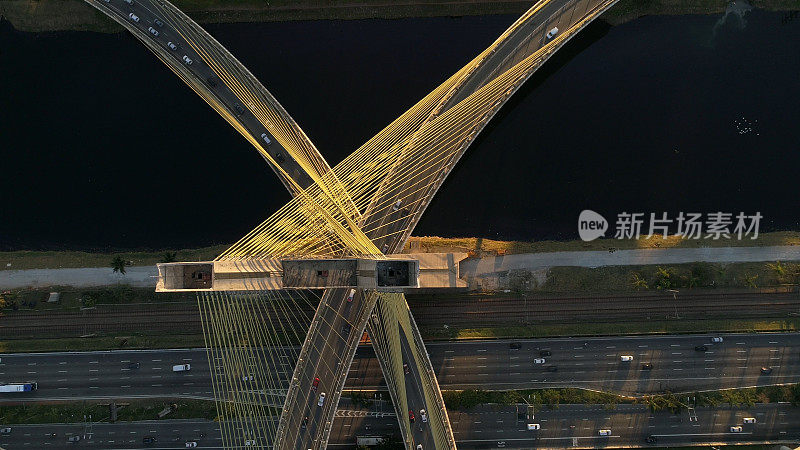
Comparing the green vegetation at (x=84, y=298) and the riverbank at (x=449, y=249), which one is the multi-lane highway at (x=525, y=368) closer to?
the green vegetation at (x=84, y=298)

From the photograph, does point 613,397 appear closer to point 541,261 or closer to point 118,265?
point 541,261

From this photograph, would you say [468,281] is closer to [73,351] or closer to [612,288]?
[612,288]

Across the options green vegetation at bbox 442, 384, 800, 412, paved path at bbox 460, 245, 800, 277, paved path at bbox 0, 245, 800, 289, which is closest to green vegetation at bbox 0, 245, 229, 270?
paved path at bbox 0, 245, 800, 289

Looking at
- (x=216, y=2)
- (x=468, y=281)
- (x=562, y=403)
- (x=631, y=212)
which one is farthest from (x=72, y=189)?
(x=631, y=212)

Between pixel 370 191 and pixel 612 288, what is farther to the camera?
pixel 612 288

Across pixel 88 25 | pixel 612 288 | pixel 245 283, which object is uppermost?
pixel 88 25

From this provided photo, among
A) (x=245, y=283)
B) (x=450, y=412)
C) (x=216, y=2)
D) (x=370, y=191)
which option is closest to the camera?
(x=245, y=283)
